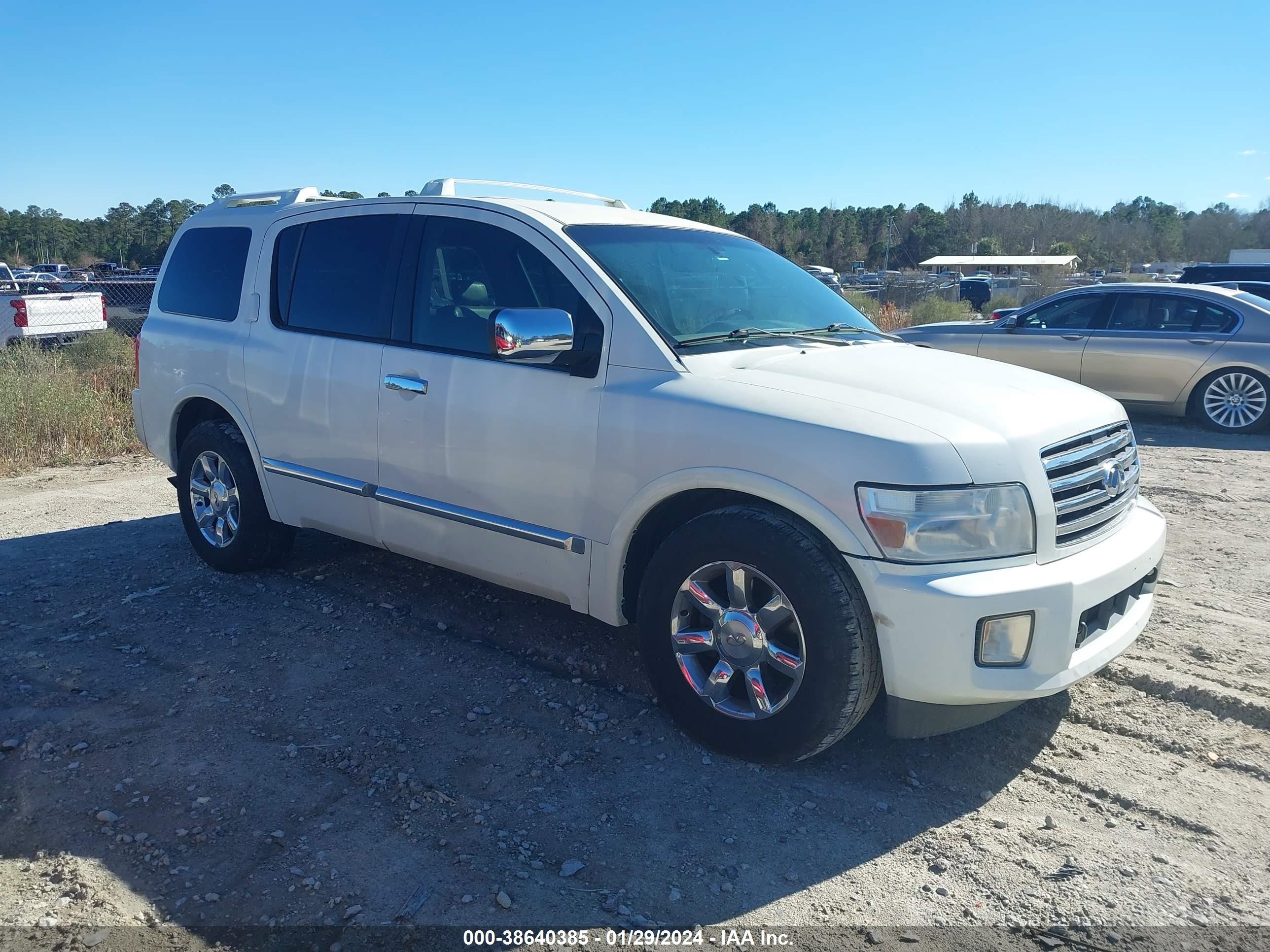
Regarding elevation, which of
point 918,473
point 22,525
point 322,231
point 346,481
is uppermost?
point 322,231

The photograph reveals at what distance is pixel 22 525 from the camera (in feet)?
23.1

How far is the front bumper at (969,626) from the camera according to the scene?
3.07 meters

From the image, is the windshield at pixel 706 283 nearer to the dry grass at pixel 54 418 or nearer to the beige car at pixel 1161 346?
the dry grass at pixel 54 418

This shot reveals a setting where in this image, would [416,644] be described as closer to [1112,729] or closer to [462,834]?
[462,834]

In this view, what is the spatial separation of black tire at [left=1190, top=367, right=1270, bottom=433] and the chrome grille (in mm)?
7764

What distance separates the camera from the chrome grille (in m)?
3.32

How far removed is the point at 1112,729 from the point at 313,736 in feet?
10.2

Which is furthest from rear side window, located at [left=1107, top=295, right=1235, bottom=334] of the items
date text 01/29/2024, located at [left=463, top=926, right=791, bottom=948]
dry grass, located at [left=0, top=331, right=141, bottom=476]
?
dry grass, located at [left=0, top=331, right=141, bottom=476]

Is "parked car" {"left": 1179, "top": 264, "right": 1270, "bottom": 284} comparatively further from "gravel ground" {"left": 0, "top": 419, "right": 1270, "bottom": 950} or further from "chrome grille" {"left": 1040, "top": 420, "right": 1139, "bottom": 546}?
"chrome grille" {"left": 1040, "top": 420, "right": 1139, "bottom": 546}

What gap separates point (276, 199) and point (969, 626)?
4460 millimetres

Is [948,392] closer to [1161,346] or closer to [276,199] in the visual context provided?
[276,199]

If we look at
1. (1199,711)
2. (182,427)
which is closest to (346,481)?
(182,427)

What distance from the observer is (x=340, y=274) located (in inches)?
194

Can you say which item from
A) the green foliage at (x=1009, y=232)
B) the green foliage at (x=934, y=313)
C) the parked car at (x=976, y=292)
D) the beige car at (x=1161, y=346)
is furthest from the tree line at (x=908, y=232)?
the beige car at (x=1161, y=346)
